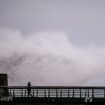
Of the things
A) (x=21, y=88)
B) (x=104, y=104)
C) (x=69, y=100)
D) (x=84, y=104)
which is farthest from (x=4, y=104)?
(x=104, y=104)

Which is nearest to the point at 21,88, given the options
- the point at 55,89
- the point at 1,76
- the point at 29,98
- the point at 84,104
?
the point at 29,98

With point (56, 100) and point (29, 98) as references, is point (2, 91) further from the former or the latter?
point (56, 100)

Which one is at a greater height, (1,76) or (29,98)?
(1,76)

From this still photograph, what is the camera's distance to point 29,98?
18.5 m

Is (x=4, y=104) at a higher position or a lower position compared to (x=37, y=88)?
lower

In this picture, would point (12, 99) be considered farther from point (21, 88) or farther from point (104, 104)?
point (104, 104)

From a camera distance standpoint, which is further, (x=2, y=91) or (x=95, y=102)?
(x=2, y=91)

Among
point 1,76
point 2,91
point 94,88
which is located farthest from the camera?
point 1,76

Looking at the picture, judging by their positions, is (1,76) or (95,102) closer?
(95,102)

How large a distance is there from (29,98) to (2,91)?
5669mm

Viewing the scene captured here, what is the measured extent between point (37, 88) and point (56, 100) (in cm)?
195

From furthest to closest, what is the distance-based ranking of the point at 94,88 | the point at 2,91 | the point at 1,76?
the point at 1,76 < the point at 2,91 < the point at 94,88

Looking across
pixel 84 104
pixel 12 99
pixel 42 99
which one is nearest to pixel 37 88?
pixel 42 99

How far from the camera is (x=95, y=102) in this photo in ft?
60.1
